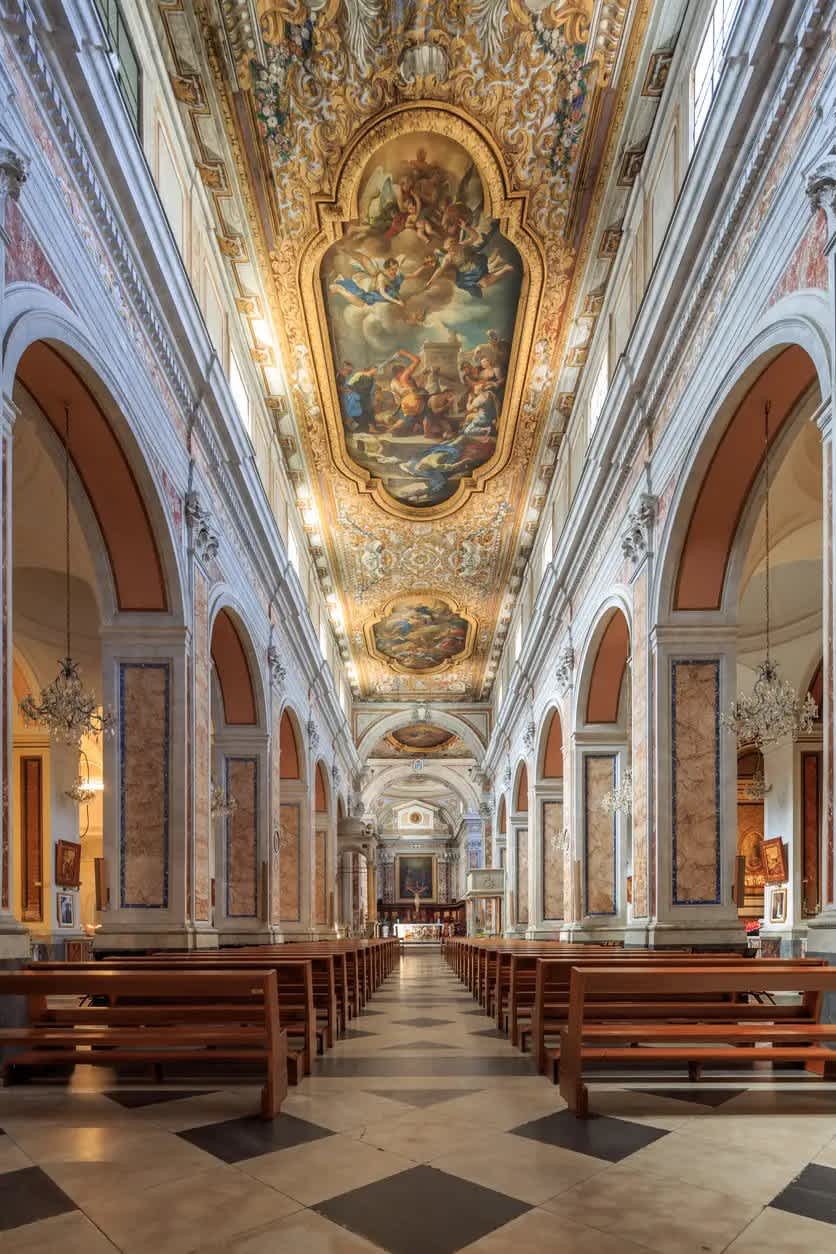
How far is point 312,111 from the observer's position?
9.15 m

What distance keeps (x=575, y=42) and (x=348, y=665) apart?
67.1 feet

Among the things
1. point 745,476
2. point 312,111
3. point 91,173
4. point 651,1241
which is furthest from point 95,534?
point 651,1241

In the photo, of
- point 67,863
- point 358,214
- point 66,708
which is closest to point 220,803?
point 67,863

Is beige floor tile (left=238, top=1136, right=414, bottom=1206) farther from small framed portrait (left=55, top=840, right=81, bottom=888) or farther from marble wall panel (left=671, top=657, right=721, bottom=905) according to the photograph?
Result: small framed portrait (left=55, top=840, right=81, bottom=888)

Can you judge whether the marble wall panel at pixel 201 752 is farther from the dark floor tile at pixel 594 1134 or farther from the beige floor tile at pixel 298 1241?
the beige floor tile at pixel 298 1241

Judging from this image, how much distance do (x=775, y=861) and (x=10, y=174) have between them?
15.3m

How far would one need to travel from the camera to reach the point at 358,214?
10.6 m

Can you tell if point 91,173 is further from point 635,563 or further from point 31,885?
point 31,885

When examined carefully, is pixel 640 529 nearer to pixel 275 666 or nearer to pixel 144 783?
pixel 144 783

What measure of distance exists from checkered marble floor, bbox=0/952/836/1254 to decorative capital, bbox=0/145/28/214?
4.42 metres

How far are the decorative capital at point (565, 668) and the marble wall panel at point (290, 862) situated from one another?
5.93 meters

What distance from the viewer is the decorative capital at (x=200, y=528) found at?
9914 mm

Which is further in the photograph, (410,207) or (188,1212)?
(410,207)

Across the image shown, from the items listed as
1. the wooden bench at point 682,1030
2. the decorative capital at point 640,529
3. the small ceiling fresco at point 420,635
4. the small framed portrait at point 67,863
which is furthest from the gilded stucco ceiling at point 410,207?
the wooden bench at point 682,1030
